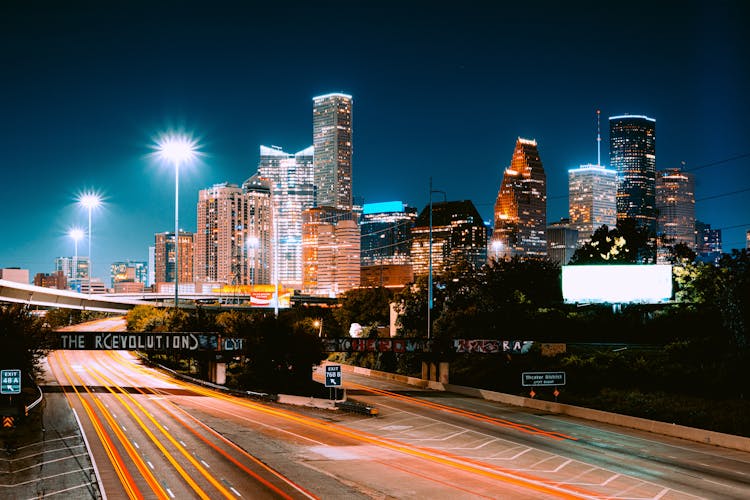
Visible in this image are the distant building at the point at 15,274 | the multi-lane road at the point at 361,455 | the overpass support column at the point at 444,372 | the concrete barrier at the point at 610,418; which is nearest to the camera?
the multi-lane road at the point at 361,455

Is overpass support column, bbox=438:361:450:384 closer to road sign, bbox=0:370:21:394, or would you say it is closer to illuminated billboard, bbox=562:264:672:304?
illuminated billboard, bbox=562:264:672:304

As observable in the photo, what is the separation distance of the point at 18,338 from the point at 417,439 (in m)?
29.9

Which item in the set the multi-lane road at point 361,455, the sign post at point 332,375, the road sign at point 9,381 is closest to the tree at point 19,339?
the multi-lane road at point 361,455

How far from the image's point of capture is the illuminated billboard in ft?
254

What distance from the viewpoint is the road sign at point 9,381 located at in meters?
40.7

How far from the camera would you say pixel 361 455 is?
34.2 m

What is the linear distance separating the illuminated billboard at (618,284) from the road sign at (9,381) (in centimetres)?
5597

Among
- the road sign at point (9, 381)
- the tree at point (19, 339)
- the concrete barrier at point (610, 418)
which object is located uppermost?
the tree at point (19, 339)

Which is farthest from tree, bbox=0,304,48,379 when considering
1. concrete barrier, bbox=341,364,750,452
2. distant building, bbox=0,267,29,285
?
distant building, bbox=0,267,29,285

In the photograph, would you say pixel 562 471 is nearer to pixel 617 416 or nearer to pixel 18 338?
pixel 617 416

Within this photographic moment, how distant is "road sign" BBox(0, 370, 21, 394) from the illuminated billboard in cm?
5597

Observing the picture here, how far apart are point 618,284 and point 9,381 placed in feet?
198

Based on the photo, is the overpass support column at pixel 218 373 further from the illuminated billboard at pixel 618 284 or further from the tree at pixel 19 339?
the illuminated billboard at pixel 618 284

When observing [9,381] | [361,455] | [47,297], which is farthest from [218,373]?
[361,455]
